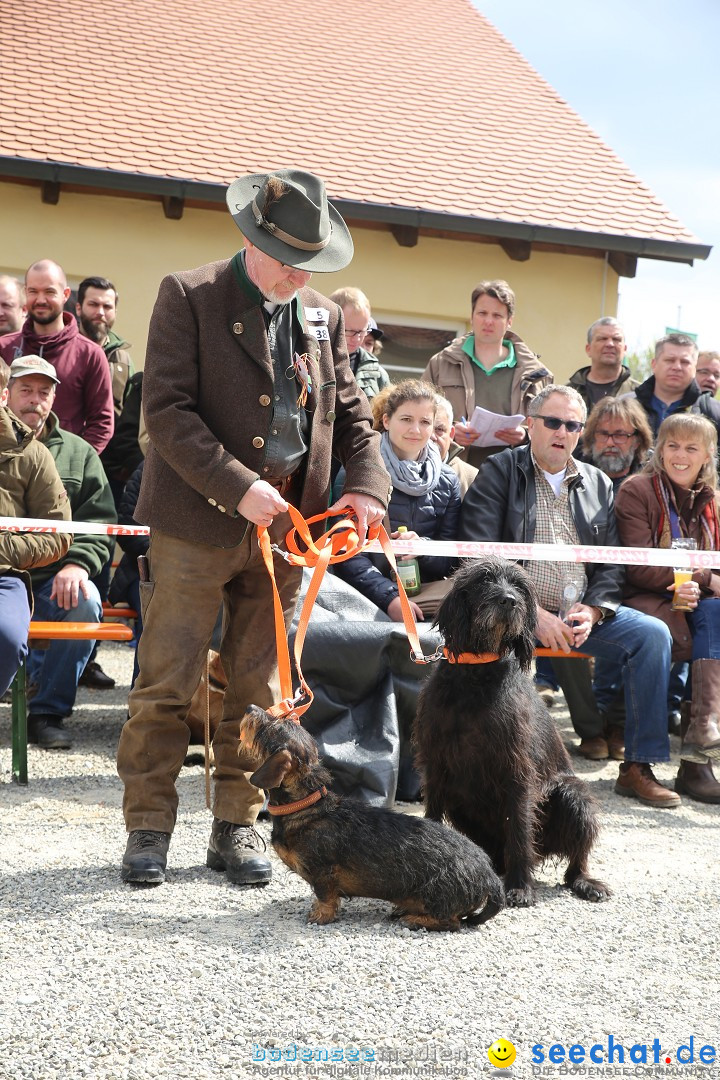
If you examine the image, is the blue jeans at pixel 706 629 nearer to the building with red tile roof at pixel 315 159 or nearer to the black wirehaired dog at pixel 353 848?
the black wirehaired dog at pixel 353 848

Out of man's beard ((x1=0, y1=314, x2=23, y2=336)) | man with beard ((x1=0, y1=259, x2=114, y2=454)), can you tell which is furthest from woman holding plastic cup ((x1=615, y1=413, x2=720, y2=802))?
man's beard ((x1=0, y1=314, x2=23, y2=336))

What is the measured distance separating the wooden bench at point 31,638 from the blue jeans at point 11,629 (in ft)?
0.89

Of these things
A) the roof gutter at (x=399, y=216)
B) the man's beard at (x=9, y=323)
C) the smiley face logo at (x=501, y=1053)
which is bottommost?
the smiley face logo at (x=501, y=1053)

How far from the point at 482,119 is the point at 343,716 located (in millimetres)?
12034

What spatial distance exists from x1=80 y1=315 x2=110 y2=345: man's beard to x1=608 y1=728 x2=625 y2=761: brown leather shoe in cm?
505

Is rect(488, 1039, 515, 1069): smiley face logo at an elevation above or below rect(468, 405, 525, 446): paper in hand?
below

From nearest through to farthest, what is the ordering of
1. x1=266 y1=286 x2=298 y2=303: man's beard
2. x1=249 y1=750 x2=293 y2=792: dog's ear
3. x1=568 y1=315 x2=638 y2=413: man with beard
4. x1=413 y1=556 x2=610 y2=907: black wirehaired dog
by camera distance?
x1=249 y1=750 x2=293 y2=792: dog's ear
x1=266 y1=286 x2=298 y2=303: man's beard
x1=413 y1=556 x2=610 y2=907: black wirehaired dog
x1=568 y1=315 x2=638 y2=413: man with beard

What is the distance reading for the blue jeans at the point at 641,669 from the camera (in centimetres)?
612

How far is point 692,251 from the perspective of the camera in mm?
13336

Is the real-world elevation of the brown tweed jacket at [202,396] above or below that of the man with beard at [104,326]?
below

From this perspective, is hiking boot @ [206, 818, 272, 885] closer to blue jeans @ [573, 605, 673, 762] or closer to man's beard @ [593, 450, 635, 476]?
blue jeans @ [573, 605, 673, 762]

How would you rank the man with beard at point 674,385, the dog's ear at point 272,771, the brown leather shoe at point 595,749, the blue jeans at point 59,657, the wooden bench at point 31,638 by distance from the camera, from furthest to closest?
the man with beard at point 674,385
the brown leather shoe at point 595,749
the blue jeans at point 59,657
the wooden bench at point 31,638
the dog's ear at point 272,771

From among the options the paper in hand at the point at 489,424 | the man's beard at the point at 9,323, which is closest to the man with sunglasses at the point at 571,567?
the paper in hand at the point at 489,424

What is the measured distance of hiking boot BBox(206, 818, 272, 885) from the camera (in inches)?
166
